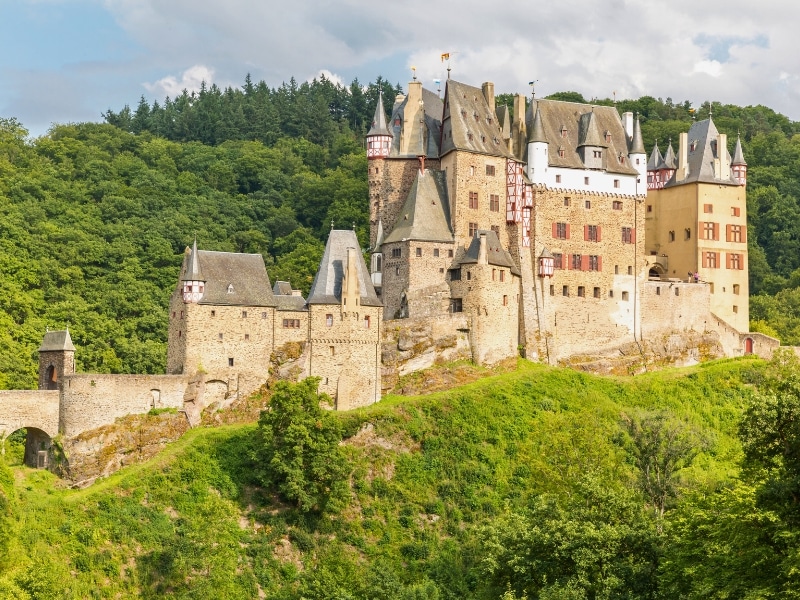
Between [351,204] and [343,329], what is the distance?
3393cm

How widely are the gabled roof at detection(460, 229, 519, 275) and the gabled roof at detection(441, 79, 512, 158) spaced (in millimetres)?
4220

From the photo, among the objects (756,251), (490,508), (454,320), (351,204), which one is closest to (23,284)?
(351,204)

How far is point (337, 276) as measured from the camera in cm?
6294

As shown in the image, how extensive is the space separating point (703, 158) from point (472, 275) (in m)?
16.5

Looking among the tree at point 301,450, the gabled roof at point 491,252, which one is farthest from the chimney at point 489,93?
A: the tree at point 301,450

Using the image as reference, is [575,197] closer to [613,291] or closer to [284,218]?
[613,291]

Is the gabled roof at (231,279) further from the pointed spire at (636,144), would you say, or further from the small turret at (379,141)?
the pointed spire at (636,144)

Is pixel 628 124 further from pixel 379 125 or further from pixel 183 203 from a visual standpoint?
pixel 183 203

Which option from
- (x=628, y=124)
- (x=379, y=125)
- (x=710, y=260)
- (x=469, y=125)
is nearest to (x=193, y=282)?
(x=379, y=125)

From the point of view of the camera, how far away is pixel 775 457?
3772 cm

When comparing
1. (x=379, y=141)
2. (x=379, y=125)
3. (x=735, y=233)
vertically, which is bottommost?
(x=735, y=233)

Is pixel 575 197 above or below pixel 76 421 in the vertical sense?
above

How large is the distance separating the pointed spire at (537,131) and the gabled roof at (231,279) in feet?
52.9

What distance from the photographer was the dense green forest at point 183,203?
268ft
